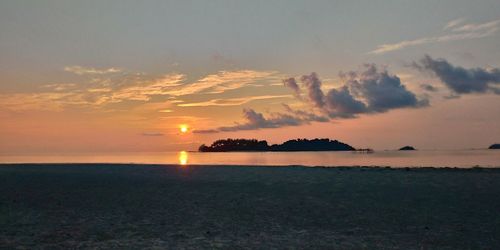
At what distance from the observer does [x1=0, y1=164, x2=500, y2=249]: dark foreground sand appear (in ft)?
48.6

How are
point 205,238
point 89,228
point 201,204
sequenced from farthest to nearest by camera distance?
point 201,204, point 89,228, point 205,238

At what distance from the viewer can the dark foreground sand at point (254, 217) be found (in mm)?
14828

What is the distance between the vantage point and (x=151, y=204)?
24688 millimetres

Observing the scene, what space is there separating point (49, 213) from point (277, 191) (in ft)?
51.5

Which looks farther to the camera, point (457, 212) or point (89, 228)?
point (457, 212)

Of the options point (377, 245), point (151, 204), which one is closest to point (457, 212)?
point (377, 245)

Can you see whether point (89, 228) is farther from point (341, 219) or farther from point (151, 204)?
point (341, 219)

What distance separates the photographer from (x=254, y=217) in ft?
66.1

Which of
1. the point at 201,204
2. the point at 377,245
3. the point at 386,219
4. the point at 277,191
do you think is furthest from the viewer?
the point at 277,191

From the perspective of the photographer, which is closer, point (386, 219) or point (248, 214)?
point (386, 219)

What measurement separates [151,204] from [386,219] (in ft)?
42.5

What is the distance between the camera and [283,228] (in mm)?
17391

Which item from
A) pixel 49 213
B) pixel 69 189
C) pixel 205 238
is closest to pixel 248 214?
pixel 205 238

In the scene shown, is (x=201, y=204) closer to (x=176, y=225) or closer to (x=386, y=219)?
(x=176, y=225)
